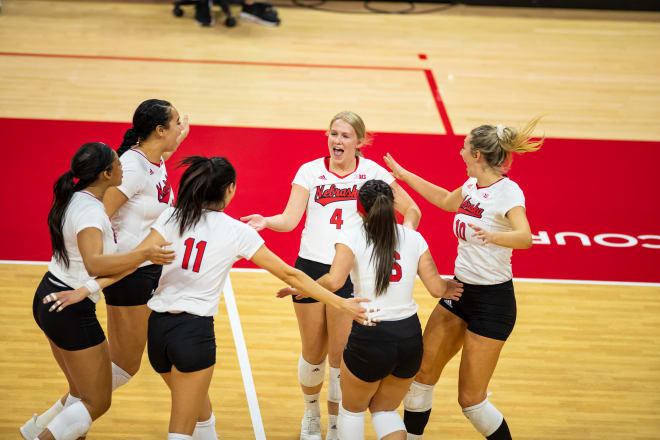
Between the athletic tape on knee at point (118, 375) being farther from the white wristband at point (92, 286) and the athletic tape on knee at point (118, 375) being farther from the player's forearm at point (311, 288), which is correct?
the player's forearm at point (311, 288)

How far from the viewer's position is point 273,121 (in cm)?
902

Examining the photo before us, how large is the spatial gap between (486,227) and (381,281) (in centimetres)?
83

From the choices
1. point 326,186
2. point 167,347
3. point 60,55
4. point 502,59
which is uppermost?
point 326,186

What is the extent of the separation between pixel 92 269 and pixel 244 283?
2.61m

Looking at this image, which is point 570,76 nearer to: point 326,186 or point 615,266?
point 615,266

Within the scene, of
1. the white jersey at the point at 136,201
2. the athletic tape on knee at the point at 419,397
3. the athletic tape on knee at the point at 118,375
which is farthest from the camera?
the athletic tape on knee at the point at 118,375

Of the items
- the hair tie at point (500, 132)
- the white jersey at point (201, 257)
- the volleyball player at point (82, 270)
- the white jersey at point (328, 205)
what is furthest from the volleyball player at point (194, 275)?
the hair tie at point (500, 132)

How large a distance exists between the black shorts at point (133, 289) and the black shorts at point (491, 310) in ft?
5.65

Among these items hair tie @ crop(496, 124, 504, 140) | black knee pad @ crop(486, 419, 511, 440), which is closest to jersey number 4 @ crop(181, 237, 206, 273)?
hair tie @ crop(496, 124, 504, 140)

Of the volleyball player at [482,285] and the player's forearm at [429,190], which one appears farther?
the player's forearm at [429,190]

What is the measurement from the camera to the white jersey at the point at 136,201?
13.4ft

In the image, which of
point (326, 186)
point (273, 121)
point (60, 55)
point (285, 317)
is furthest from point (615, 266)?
point (60, 55)

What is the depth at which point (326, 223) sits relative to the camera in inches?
169

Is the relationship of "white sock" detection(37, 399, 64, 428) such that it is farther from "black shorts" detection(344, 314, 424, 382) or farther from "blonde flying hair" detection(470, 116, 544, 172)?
"blonde flying hair" detection(470, 116, 544, 172)
